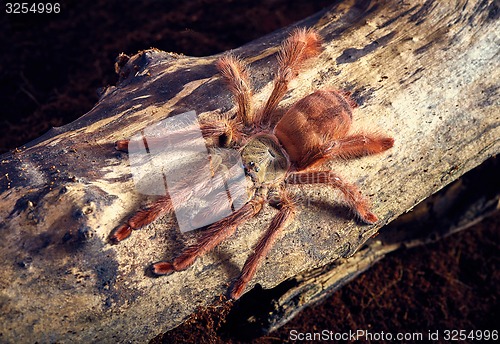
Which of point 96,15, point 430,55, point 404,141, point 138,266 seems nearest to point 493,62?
point 430,55

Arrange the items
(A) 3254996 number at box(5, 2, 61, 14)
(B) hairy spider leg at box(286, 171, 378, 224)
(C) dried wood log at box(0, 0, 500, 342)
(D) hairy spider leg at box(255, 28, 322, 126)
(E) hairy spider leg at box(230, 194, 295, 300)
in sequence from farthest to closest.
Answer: (A) 3254996 number at box(5, 2, 61, 14)
(D) hairy spider leg at box(255, 28, 322, 126)
(B) hairy spider leg at box(286, 171, 378, 224)
(E) hairy spider leg at box(230, 194, 295, 300)
(C) dried wood log at box(0, 0, 500, 342)

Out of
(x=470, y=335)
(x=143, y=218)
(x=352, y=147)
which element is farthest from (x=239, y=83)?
(x=470, y=335)

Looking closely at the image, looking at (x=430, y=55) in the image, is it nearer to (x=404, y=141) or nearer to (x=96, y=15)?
(x=404, y=141)

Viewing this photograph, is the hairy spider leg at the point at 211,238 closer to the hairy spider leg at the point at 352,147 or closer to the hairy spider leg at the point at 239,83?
the hairy spider leg at the point at 352,147

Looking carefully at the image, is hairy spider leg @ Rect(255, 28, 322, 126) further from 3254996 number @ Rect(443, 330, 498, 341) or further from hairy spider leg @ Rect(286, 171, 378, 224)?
3254996 number @ Rect(443, 330, 498, 341)

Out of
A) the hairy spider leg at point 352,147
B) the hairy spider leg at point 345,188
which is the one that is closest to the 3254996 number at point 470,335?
the hairy spider leg at point 345,188

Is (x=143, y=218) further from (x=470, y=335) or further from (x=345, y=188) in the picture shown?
(x=470, y=335)

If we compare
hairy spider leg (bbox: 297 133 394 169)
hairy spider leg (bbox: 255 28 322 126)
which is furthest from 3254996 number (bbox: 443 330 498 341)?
hairy spider leg (bbox: 255 28 322 126)
